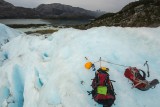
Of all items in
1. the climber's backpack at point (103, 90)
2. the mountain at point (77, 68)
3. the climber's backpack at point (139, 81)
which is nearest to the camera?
the climber's backpack at point (103, 90)

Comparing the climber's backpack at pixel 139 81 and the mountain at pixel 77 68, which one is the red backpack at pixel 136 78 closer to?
the climber's backpack at pixel 139 81

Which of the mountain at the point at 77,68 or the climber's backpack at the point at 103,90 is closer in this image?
the climber's backpack at the point at 103,90

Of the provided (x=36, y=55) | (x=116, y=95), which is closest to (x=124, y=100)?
(x=116, y=95)

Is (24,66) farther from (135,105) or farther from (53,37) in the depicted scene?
(135,105)

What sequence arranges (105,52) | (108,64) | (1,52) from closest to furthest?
(108,64) < (105,52) < (1,52)

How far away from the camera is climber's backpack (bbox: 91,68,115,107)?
6672mm

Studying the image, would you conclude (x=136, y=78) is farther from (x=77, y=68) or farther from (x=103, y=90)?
(x=77, y=68)

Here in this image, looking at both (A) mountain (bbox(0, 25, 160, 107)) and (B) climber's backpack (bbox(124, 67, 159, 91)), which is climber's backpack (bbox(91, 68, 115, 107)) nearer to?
(A) mountain (bbox(0, 25, 160, 107))

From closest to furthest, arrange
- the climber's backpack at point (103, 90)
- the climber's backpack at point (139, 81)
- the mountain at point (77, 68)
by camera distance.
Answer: the climber's backpack at point (103, 90) < the climber's backpack at point (139, 81) < the mountain at point (77, 68)

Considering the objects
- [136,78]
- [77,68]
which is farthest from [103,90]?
[77,68]

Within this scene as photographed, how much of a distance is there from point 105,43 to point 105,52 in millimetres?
731

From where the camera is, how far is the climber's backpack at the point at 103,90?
6.67 m

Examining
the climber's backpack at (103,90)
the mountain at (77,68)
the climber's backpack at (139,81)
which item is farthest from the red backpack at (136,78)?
the climber's backpack at (103,90)

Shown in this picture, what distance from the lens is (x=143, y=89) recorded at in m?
7.32
